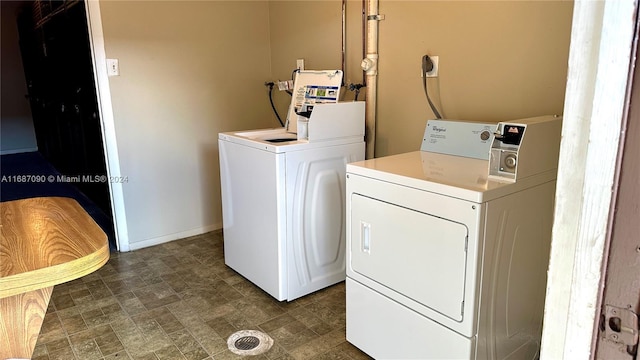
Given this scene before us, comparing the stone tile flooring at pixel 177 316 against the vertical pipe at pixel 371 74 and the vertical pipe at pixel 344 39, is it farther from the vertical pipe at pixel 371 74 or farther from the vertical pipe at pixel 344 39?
the vertical pipe at pixel 344 39

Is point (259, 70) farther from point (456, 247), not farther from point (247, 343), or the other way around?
point (456, 247)

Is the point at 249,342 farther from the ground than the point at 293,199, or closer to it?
closer to it

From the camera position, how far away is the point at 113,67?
2975mm

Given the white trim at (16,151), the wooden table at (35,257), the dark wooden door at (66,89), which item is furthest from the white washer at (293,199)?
the white trim at (16,151)

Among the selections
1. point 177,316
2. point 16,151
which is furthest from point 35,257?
point 16,151

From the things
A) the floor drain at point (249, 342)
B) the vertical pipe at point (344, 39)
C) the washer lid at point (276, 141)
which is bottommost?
the floor drain at point (249, 342)

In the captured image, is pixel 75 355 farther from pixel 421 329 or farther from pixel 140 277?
pixel 421 329

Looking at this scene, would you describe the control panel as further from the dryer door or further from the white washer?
the white washer

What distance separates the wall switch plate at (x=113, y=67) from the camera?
9.70 feet

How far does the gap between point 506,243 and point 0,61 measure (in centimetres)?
782

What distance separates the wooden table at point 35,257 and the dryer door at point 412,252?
1.01 meters

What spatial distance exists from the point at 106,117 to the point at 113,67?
1.11 ft

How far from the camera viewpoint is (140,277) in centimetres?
287

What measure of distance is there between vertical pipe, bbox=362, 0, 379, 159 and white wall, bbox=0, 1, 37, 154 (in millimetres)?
6489
